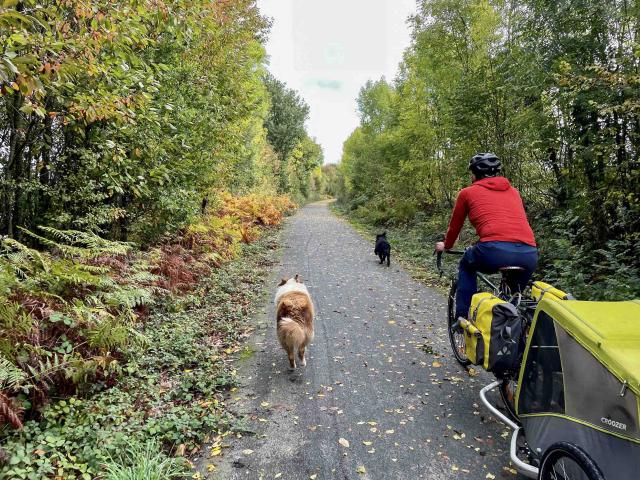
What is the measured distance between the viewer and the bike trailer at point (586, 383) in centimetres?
Answer: 195

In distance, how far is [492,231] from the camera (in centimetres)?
386

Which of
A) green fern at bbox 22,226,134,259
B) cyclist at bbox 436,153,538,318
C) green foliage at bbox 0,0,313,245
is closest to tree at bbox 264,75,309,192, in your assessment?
green foliage at bbox 0,0,313,245

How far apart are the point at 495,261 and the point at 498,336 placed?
84cm

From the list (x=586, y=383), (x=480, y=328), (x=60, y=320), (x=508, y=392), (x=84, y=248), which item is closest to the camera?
(x=586, y=383)

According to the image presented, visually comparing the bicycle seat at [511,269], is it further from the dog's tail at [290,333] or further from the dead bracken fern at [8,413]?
the dead bracken fern at [8,413]

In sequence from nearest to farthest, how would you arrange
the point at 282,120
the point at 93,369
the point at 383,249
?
the point at 93,369 → the point at 383,249 → the point at 282,120

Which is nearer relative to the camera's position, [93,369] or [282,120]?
[93,369]

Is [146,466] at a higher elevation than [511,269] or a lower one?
lower

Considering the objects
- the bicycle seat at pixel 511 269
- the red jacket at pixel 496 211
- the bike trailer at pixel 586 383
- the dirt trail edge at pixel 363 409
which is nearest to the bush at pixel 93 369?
the dirt trail edge at pixel 363 409

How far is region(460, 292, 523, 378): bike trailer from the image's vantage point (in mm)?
3295

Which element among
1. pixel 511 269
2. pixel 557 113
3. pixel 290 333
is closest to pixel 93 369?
pixel 290 333

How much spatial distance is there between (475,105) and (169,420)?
11617mm

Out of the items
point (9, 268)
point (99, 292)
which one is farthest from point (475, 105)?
point (9, 268)

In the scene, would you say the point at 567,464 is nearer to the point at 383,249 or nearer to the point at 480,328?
the point at 480,328
